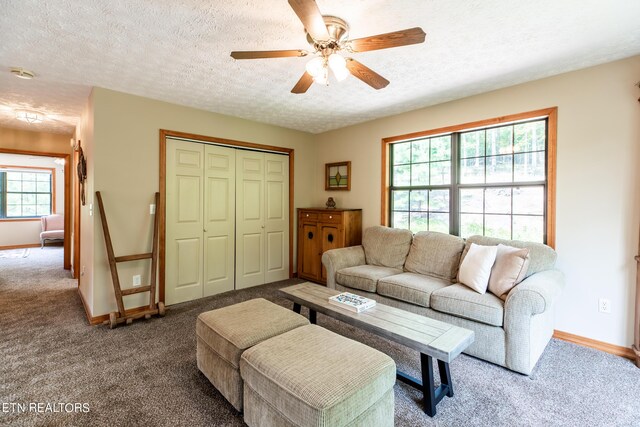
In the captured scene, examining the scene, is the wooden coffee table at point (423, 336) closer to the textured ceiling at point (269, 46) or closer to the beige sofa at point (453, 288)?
the beige sofa at point (453, 288)

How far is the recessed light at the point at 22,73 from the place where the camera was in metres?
2.58

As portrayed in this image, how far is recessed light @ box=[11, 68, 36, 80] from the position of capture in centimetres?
258

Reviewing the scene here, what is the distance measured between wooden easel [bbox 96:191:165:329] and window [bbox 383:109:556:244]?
287cm

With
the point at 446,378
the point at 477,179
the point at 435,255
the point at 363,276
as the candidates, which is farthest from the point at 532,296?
the point at 477,179

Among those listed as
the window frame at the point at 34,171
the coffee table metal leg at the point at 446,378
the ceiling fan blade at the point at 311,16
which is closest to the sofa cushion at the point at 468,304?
the coffee table metal leg at the point at 446,378

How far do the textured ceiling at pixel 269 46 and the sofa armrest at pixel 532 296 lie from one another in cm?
177

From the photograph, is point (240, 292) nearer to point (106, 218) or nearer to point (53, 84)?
point (106, 218)

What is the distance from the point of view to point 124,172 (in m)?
3.22

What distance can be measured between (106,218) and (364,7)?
309 centimetres

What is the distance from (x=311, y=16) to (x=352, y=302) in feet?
6.13

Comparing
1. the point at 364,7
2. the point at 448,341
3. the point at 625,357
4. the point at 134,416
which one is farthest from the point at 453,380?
the point at 364,7

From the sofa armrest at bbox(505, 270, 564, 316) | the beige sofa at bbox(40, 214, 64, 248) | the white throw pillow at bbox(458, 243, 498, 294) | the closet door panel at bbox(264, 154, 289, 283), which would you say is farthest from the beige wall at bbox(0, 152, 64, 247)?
the sofa armrest at bbox(505, 270, 564, 316)

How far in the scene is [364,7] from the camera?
1768 mm

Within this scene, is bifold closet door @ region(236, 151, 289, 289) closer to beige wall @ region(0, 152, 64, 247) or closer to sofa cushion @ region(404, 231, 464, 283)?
sofa cushion @ region(404, 231, 464, 283)
